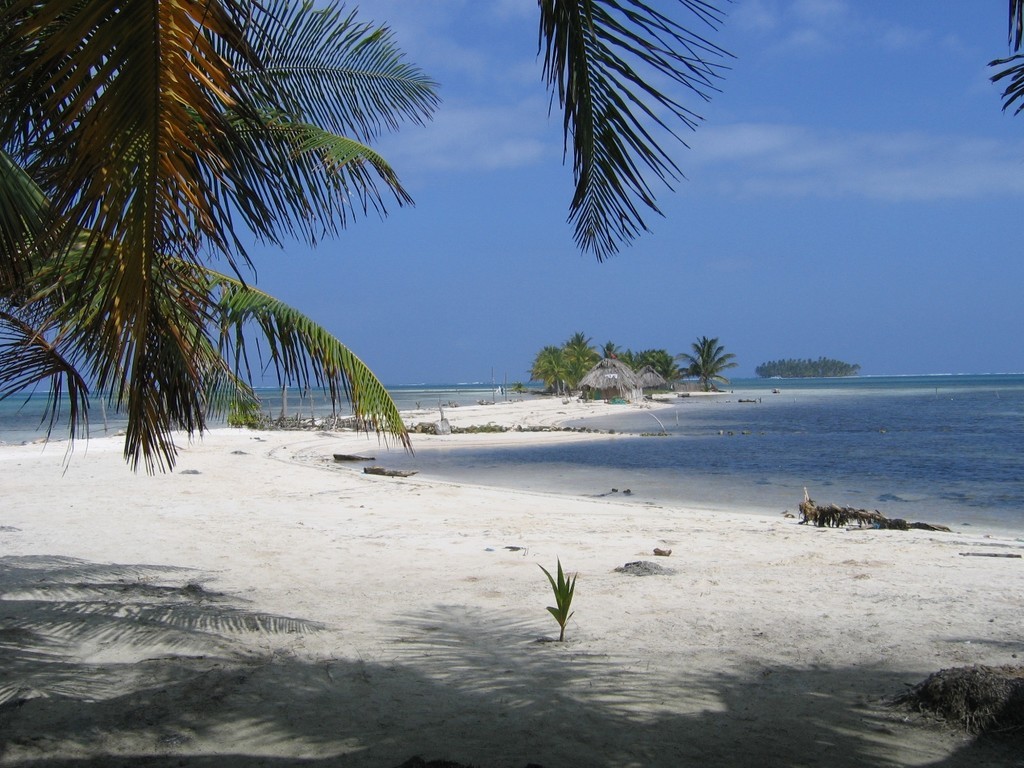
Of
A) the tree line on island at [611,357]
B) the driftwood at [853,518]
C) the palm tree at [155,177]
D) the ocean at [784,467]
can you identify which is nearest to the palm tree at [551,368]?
the tree line on island at [611,357]

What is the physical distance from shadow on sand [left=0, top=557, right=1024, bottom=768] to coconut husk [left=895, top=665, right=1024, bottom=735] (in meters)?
0.12

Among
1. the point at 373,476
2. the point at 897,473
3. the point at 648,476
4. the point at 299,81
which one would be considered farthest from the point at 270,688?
the point at 897,473

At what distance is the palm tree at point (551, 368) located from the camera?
64000 mm

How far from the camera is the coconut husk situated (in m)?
3.10

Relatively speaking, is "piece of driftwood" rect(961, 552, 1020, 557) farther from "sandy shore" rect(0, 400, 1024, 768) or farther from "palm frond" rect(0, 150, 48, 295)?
"palm frond" rect(0, 150, 48, 295)

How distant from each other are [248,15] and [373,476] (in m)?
14.2

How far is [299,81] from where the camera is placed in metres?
4.79

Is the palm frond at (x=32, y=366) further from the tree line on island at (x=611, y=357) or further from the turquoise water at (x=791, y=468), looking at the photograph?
the tree line on island at (x=611, y=357)

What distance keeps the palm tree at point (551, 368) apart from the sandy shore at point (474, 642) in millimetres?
55007

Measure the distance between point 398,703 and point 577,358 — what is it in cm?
6152

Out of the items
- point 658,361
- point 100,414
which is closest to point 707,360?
point 658,361

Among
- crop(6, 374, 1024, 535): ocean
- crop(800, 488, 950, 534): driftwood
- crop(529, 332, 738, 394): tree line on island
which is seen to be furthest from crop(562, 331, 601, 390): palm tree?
crop(800, 488, 950, 534): driftwood

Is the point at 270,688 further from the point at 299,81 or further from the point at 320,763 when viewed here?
the point at 299,81

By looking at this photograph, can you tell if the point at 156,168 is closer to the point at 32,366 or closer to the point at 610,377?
the point at 32,366
